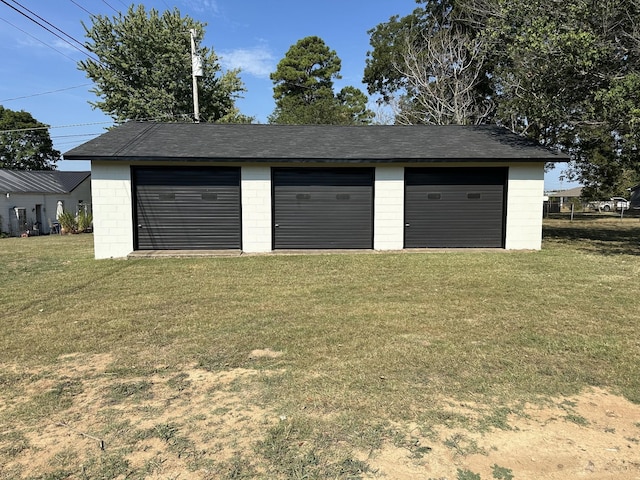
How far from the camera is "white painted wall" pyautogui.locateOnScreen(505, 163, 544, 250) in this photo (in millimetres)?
11664

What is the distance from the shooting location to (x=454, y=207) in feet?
39.3

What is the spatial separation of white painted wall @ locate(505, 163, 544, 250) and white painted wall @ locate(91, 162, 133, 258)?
10.6 metres

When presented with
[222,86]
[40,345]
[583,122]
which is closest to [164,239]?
[40,345]

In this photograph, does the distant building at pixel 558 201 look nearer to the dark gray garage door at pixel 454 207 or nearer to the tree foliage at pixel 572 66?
the tree foliage at pixel 572 66

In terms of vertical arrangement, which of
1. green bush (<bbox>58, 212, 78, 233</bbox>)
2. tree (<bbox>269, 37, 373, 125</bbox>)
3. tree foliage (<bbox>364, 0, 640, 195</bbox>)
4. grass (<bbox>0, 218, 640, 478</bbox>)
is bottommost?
grass (<bbox>0, 218, 640, 478</bbox>)

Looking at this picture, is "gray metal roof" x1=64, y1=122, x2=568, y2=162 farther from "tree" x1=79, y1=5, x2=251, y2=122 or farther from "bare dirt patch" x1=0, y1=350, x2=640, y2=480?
"tree" x1=79, y1=5, x2=251, y2=122

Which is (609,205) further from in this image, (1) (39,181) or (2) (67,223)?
(1) (39,181)

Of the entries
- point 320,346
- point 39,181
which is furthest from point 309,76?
point 320,346

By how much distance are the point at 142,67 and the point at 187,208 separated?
Result: 19.4m

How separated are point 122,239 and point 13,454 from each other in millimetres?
9376

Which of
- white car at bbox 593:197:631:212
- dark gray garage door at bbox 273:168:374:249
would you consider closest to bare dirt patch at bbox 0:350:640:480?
dark gray garage door at bbox 273:168:374:249

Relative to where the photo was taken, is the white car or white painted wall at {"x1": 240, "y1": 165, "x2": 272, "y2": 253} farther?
the white car

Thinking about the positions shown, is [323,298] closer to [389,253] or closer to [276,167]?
[389,253]

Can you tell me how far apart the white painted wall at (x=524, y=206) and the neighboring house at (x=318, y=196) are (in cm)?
3
